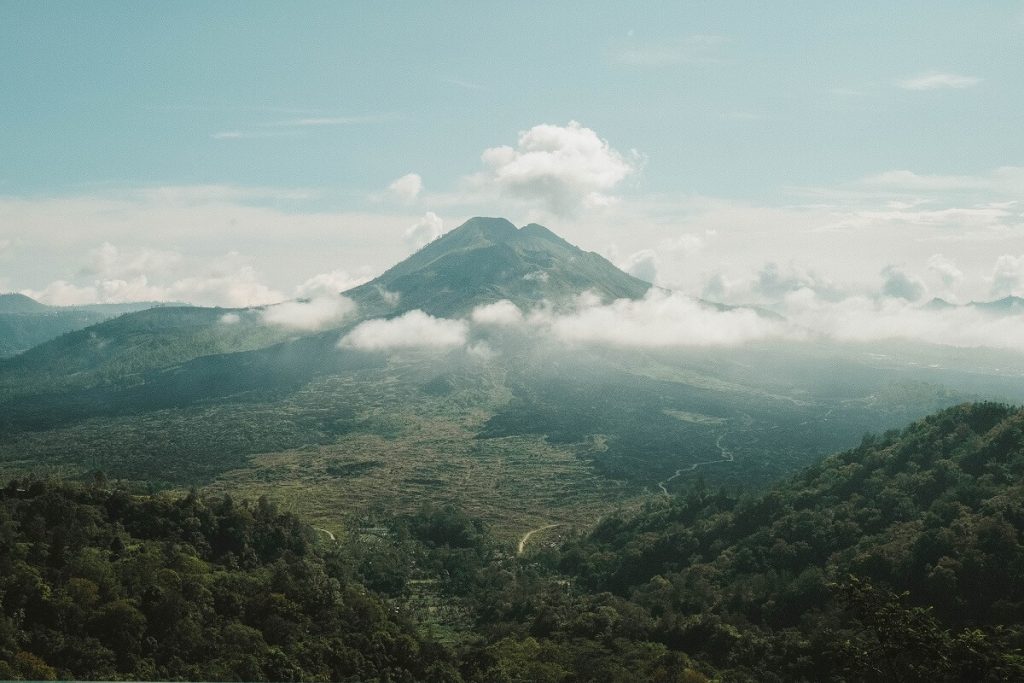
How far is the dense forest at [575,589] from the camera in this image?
34594 mm

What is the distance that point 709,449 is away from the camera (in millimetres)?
128750

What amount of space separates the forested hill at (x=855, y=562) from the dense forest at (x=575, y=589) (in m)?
0.17

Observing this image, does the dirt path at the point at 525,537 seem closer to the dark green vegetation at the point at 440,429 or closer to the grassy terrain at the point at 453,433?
the grassy terrain at the point at 453,433

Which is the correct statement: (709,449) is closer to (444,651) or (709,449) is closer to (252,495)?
(252,495)

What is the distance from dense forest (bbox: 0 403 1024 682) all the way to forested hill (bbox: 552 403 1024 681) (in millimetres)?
168

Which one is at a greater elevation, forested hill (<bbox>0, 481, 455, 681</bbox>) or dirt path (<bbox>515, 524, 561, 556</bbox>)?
forested hill (<bbox>0, 481, 455, 681</bbox>)

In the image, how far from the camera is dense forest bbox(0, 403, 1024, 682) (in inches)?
1362

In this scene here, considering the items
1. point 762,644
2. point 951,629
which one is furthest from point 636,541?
point 951,629

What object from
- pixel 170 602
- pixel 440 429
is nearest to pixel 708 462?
pixel 440 429

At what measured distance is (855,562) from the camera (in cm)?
4694

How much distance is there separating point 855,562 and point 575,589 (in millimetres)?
22278

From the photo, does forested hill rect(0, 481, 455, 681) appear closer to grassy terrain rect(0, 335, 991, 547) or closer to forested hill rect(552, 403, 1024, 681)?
forested hill rect(552, 403, 1024, 681)

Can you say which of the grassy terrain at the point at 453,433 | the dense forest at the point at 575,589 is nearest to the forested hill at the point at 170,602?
the dense forest at the point at 575,589

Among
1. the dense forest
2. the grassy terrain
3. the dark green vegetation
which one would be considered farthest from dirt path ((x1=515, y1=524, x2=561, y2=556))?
the dense forest
